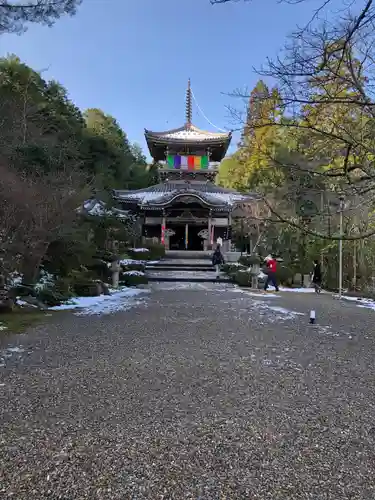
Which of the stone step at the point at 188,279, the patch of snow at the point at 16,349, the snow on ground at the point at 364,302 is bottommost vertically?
the snow on ground at the point at 364,302

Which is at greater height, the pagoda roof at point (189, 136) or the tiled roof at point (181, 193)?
the pagoda roof at point (189, 136)

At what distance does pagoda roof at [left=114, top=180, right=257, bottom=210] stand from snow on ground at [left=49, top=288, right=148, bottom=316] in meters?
11.6

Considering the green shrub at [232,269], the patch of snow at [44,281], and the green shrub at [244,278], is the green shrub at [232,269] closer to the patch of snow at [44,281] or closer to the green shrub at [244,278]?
the green shrub at [244,278]

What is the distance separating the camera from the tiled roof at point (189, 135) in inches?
936

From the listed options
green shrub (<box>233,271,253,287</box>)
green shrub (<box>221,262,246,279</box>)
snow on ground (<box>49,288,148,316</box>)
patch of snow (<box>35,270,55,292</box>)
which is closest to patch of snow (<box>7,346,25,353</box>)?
snow on ground (<box>49,288,148,316</box>)

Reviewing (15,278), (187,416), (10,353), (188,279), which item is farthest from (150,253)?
(187,416)

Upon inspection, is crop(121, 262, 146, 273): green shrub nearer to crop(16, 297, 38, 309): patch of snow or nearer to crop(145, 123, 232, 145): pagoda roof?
crop(16, 297, 38, 309): patch of snow

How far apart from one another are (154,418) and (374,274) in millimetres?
11068

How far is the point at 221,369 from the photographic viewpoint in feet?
12.0

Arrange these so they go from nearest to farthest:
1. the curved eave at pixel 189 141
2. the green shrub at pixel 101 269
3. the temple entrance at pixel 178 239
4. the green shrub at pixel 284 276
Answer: the green shrub at pixel 101 269 → the green shrub at pixel 284 276 → the curved eave at pixel 189 141 → the temple entrance at pixel 178 239

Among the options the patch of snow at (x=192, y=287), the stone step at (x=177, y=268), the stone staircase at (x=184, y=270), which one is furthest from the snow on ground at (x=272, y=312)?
the stone step at (x=177, y=268)

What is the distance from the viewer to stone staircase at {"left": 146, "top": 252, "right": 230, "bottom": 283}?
47.3 ft

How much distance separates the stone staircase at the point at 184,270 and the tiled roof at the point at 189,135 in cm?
839

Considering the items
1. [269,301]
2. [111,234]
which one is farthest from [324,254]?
[111,234]
